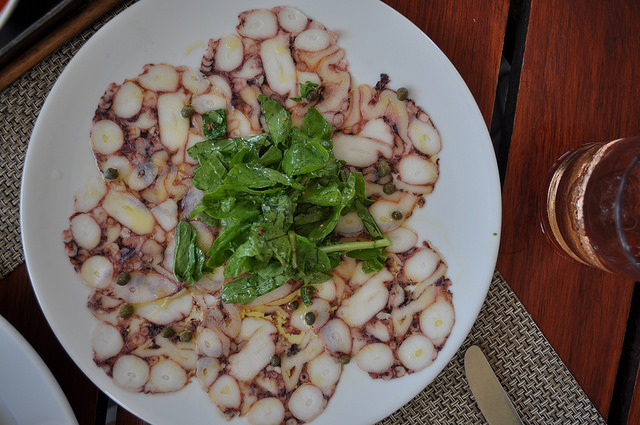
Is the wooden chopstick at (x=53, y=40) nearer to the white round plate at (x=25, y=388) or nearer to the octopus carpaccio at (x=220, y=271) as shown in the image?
the octopus carpaccio at (x=220, y=271)

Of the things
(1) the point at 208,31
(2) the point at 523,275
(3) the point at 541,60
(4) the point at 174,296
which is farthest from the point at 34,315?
(3) the point at 541,60

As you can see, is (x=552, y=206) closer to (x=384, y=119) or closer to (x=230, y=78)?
(x=384, y=119)

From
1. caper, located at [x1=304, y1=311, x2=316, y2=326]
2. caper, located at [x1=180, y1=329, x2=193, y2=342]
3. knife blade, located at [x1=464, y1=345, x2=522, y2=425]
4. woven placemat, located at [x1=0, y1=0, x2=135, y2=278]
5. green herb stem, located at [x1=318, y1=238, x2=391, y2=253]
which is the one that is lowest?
knife blade, located at [x1=464, y1=345, x2=522, y2=425]

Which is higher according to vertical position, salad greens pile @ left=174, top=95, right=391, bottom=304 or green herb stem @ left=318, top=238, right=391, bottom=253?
salad greens pile @ left=174, top=95, right=391, bottom=304

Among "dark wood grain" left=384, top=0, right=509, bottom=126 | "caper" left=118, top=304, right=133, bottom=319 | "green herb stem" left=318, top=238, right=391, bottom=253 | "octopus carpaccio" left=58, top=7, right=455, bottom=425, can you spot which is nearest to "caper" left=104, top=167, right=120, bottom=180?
"octopus carpaccio" left=58, top=7, right=455, bottom=425

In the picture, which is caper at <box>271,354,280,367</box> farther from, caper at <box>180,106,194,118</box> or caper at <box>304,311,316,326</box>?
caper at <box>180,106,194,118</box>

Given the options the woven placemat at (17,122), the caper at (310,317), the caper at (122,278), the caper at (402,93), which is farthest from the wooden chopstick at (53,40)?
the caper at (310,317)
